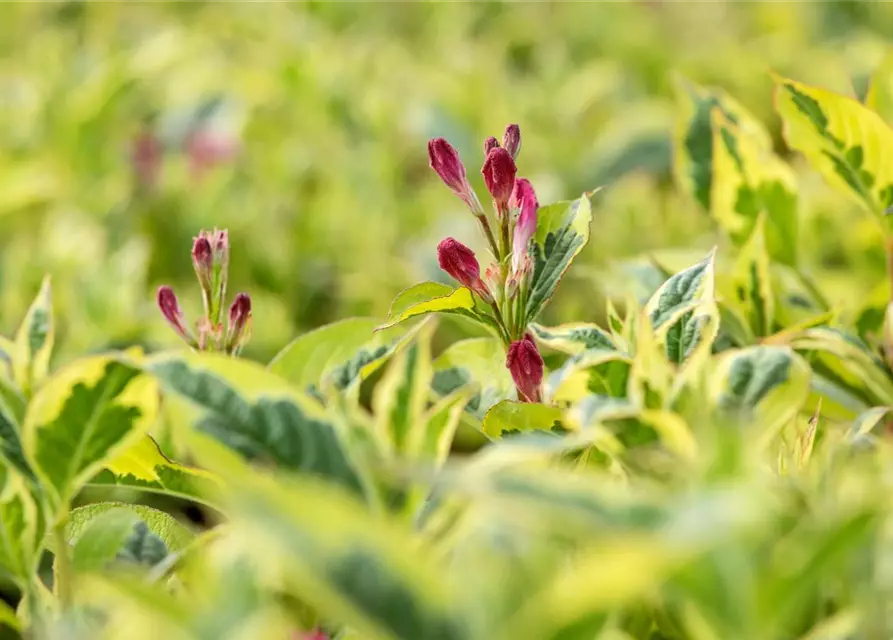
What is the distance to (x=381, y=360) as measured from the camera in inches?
32.1

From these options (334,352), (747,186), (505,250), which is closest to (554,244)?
(505,250)

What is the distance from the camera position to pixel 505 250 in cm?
77

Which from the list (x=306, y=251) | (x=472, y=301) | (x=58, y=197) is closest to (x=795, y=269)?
(x=472, y=301)

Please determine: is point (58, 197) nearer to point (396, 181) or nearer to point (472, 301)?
point (396, 181)

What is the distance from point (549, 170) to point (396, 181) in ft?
1.05

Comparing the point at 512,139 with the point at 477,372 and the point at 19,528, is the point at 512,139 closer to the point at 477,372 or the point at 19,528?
the point at 477,372

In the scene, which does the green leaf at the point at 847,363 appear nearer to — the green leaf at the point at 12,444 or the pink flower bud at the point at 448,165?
the pink flower bud at the point at 448,165

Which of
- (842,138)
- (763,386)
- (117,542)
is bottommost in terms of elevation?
(117,542)

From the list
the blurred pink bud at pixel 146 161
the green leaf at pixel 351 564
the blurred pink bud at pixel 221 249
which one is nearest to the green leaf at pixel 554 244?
the blurred pink bud at pixel 221 249

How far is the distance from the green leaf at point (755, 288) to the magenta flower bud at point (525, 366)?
32 cm

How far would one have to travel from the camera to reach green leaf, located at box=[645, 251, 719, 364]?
76 cm

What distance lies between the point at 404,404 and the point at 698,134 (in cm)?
68

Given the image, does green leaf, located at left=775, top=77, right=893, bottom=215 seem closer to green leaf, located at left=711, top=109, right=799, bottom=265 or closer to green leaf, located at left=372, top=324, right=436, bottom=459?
green leaf, located at left=711, top=109, right=799, bottom=265

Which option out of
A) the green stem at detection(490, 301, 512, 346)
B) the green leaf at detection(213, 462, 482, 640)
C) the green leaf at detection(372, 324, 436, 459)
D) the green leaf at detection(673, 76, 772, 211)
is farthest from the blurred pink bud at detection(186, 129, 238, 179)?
the green leaf at detection(213, 462, 482, 640)
